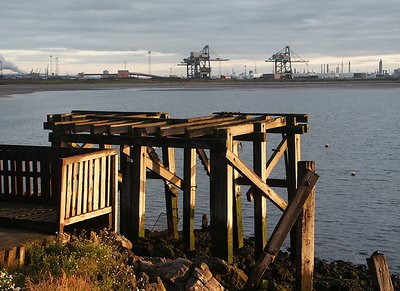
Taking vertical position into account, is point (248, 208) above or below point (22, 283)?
below

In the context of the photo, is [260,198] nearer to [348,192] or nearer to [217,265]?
[217,265]

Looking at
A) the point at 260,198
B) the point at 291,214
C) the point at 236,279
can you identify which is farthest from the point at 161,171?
the point at 291,214

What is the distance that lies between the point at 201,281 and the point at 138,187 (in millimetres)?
4240

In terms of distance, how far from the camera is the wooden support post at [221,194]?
455 inches

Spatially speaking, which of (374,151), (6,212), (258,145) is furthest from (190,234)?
(374,151)

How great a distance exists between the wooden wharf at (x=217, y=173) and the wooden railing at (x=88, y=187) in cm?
154

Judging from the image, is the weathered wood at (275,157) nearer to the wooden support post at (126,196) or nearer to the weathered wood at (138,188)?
the weathered wood at (138,188)

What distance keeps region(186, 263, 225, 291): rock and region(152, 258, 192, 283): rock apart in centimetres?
15

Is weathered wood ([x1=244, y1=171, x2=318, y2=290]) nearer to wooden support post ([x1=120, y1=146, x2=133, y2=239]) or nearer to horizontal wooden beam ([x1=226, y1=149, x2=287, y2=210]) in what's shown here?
horizontal wooden beam ([x1=226, y1=149, x2=287, y2=210])

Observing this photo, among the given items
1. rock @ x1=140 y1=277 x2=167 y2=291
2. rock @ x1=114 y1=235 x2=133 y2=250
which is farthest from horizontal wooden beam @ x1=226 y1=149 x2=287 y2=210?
rock @ x1=140 y1=277 x2=167 y2=291

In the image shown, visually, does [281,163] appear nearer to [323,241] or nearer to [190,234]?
[323,241]

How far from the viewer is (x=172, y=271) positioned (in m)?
9.08

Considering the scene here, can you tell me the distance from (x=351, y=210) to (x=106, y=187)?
12.9 m

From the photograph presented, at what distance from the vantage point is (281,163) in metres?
31.6
